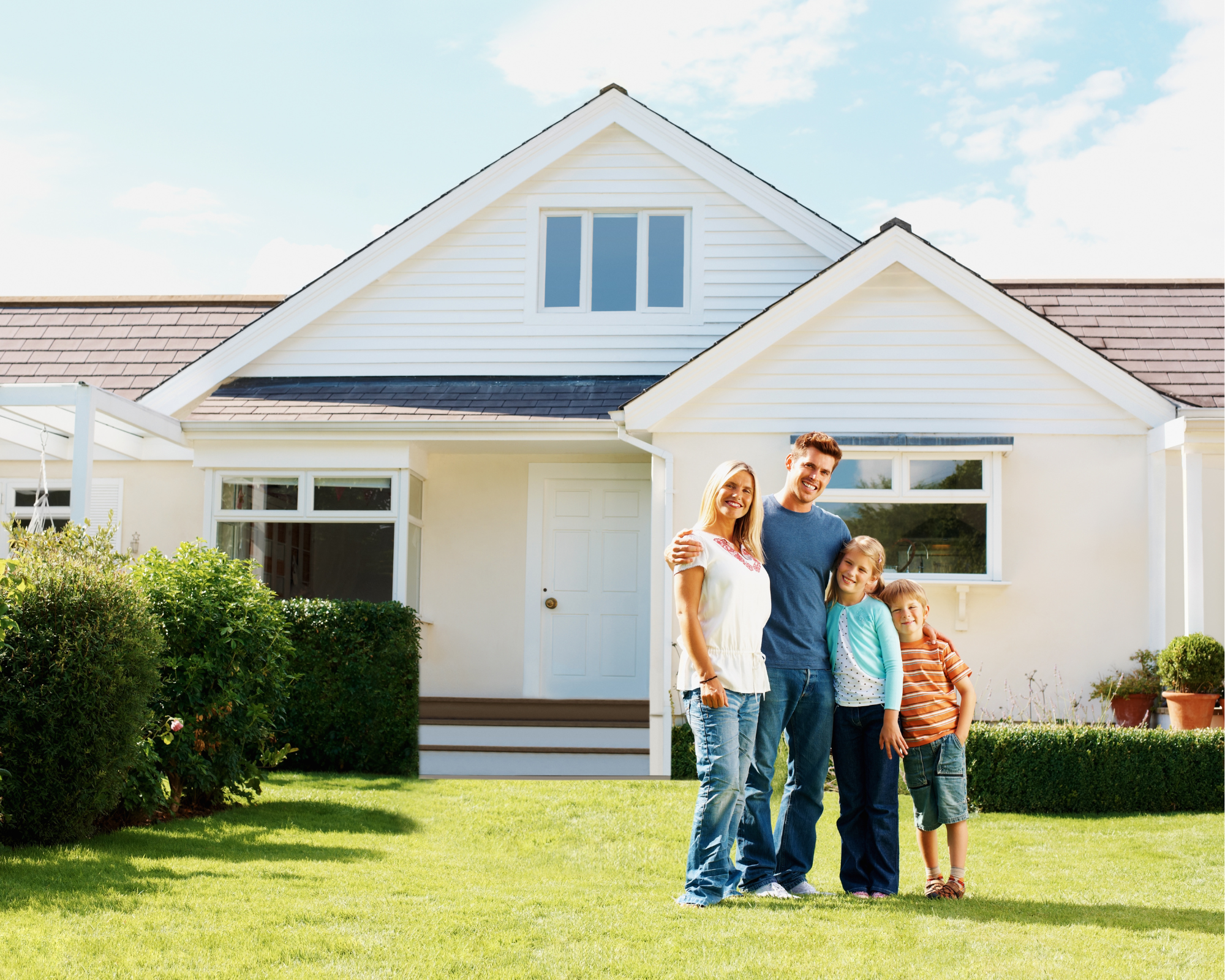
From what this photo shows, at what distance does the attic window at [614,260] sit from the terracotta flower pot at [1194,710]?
6.00 m

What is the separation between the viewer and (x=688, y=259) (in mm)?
11602

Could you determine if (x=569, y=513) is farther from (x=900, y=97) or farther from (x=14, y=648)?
(x=14, y=648)

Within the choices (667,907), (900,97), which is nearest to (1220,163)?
(900,97)

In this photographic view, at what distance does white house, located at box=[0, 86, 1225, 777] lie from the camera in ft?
30.6

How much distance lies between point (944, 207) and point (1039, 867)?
18.2 meters

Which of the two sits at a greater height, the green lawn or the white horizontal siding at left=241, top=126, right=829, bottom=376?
the white horizontal siding at left=241, top=126, right=829, bottom=376

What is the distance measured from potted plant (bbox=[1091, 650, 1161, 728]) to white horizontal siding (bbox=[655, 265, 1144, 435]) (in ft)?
7.84

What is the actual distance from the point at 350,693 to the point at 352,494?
2.15m

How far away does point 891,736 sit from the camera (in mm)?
4520

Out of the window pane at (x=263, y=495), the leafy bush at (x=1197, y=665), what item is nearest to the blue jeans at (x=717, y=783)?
the leafy bush at (x=1197, y=665)

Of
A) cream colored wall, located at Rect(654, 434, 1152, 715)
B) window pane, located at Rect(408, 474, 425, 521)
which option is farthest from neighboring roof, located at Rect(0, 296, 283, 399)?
cream colored wall, located at Rect(654, 434, 1152, 715)

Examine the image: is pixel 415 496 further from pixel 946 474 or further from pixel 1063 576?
pixel 1063 576

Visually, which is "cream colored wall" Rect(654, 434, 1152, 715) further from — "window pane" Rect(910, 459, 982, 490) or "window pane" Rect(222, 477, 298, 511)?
"window pane" Rect(222, 477, 298, 511)

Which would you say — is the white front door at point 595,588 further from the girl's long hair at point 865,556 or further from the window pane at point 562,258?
the girl's long hair at point 865,556
